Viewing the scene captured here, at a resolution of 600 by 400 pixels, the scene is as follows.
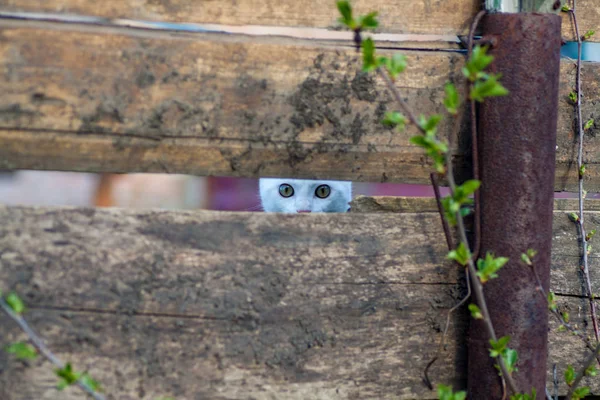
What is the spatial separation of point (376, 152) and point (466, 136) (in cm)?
19

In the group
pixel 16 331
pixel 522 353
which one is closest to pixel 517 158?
pixel 522 353

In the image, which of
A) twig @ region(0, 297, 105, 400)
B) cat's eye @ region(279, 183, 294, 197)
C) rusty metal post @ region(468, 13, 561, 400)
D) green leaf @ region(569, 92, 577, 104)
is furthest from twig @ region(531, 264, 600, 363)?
cat's eye @ region(279, 183, 294, 197)

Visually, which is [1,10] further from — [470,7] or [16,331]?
[470,7]

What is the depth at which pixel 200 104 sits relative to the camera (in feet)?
3.24

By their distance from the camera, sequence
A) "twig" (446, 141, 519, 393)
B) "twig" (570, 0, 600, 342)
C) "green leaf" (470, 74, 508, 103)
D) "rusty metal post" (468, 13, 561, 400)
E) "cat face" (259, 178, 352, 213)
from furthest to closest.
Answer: "cat face" (259, 178, 352, 213)
"twig" (570, 0, 600, 342)
"rusty metal post" (468, 13, 561, 400)
"twig" (446, 141, 519, 393)
"green leaf" (470, 74, 508, 103)

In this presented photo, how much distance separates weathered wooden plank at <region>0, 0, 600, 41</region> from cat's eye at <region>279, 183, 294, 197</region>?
2.04 meters

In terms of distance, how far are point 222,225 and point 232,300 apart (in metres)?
0.14

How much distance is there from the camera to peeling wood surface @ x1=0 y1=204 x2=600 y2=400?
3.11ft

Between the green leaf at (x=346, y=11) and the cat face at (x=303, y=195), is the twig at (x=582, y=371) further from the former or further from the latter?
the cat face at (x=303, y=195)

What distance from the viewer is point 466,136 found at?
1.08 meters

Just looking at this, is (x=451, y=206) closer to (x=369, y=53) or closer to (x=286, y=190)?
(x=369, y=53)

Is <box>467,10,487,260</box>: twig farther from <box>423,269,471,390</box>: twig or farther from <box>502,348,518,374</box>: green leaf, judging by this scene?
<box>502,348,518,374</box>: green leaf

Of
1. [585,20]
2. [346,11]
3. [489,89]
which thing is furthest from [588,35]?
[346,11]

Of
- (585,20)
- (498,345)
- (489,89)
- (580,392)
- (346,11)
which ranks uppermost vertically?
(585,20)
